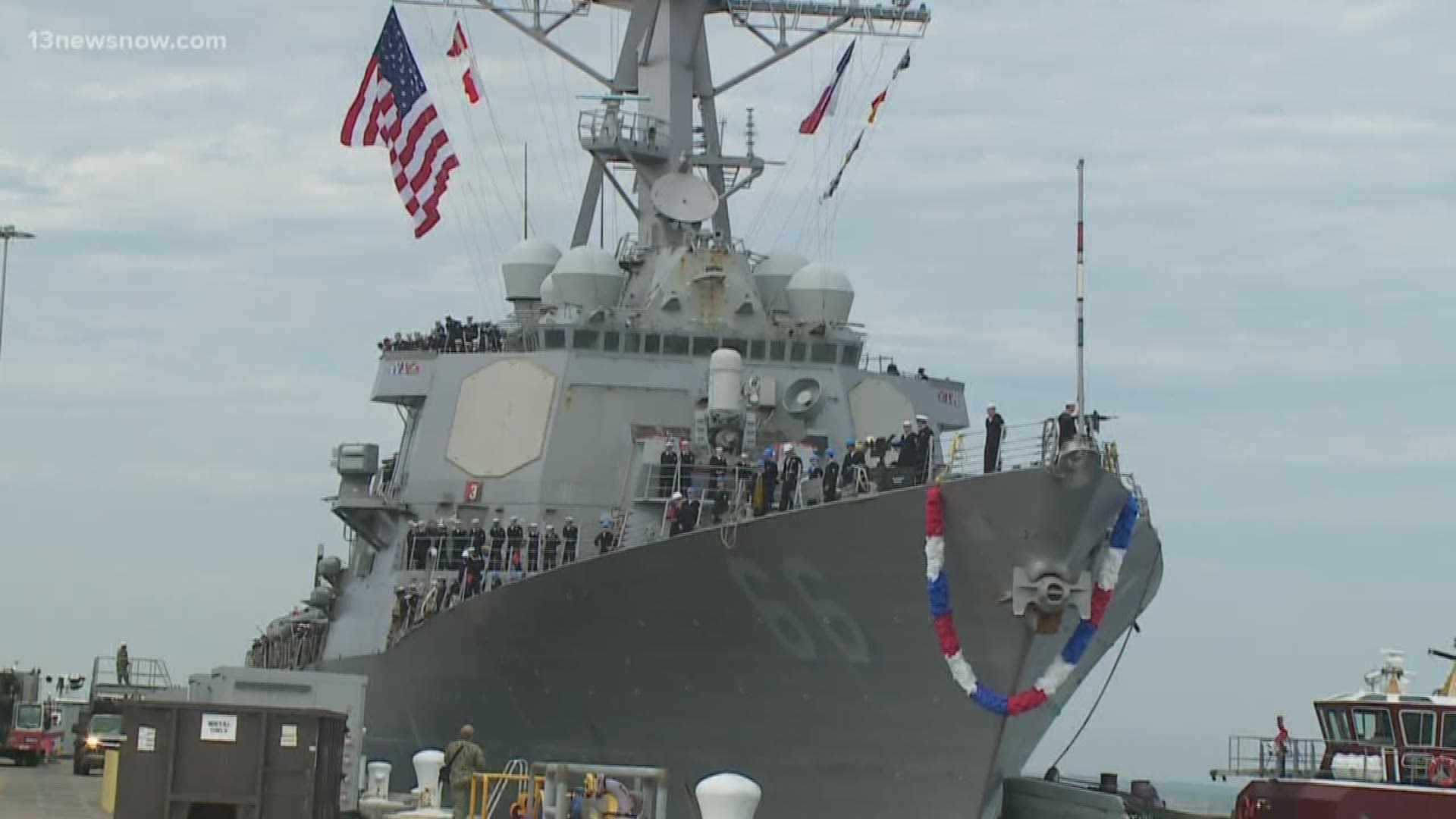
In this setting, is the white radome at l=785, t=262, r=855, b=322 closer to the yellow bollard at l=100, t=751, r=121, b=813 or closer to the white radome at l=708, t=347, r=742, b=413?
the white radome at l=708, t=347, r=742, b=413

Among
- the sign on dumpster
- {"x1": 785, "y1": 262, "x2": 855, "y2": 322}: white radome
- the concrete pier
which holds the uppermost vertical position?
{"x1": 785, "y1": 262, "x2": 855, "y2": 322}: white radome

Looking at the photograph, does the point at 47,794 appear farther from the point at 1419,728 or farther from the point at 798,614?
the point at 1419,728

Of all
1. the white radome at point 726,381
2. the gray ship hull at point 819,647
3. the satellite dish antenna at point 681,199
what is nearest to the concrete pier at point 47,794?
the gray ship hull at point 819,647

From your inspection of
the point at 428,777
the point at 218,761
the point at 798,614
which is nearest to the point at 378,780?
the point at 428,777

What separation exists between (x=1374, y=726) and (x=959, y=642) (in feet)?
25.5

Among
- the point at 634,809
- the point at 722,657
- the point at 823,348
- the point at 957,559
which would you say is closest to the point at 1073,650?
the point at 957,559

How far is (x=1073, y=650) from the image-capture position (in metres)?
19.7

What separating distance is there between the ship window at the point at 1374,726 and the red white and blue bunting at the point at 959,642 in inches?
256

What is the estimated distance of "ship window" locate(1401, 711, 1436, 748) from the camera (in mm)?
24438

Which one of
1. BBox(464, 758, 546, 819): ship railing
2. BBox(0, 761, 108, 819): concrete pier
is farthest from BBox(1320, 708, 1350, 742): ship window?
BBox(0, 761, 108, 819): concrete pier

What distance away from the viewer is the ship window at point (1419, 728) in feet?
80.2

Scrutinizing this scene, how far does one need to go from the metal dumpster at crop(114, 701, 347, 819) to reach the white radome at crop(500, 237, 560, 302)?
13.9 meters

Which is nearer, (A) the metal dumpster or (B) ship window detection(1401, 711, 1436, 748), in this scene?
(A) the metal dumpster

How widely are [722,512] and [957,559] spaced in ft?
11.2
